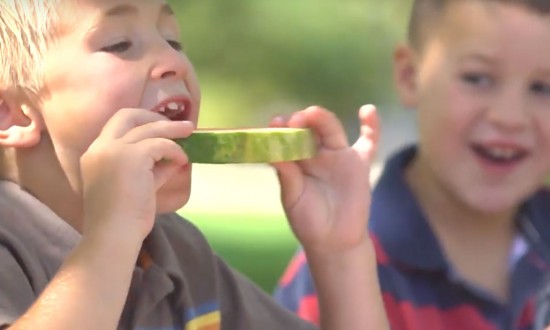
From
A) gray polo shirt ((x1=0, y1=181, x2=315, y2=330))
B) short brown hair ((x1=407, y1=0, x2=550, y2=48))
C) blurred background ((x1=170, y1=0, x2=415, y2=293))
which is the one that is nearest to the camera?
gray polo shirt ((x1=0, y1=181, x2=315, y2=330))

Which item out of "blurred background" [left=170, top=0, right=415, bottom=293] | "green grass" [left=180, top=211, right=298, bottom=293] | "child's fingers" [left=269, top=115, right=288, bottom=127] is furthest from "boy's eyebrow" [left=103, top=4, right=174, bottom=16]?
"blurred background" [left=170, top=0, right=415, bottom=293]

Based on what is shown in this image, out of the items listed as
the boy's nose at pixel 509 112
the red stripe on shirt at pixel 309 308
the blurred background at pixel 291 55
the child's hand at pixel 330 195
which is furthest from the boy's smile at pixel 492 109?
the blurred background at pixel 291 55

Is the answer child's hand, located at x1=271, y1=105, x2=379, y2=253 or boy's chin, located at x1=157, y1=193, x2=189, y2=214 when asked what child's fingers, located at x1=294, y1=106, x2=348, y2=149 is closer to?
child's hand, located at x1=271, y1=105, x2=379, y2=253

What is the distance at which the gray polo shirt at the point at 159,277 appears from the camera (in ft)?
3.49

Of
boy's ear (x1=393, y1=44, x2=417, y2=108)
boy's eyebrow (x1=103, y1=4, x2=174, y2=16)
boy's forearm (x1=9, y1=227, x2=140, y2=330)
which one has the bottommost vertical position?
boy's forearm (x1=9, y1=227, x2=140, y2=330)

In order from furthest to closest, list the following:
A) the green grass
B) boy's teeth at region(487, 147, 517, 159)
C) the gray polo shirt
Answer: the green grass
boy's teeth at region(487, 147, 517, 159)
the gray polo shirt

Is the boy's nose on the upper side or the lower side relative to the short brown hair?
lower

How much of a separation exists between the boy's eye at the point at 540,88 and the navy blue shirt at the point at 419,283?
248mm

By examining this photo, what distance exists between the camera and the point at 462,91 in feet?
5.60

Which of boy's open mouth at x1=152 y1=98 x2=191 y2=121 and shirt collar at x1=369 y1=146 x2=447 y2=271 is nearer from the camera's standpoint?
boy's open mouth at x1=152 y1=98 x2=191 y2=121

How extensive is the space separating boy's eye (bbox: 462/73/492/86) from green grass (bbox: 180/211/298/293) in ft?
2.22

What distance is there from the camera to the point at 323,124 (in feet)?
4.25

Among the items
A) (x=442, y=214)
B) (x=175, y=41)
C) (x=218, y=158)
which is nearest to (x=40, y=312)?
(x=218, y=158)

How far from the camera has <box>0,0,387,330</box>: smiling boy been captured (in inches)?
39.8
